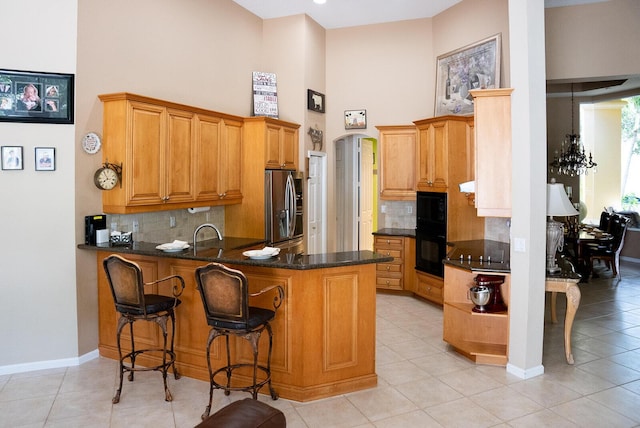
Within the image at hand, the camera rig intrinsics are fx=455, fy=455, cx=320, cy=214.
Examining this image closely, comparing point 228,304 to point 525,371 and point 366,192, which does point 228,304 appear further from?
point 366,192

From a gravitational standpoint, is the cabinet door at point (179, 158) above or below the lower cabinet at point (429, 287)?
above

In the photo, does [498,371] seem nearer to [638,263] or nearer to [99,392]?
[99,392]

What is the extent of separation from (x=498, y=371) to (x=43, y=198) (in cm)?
439

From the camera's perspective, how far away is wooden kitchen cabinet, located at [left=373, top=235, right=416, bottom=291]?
671 cm

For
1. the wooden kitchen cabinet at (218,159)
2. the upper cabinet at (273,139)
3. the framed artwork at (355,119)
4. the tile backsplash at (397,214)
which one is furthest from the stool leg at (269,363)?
the framed artwork at (355,119)

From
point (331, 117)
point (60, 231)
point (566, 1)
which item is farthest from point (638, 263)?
point (60, 231)

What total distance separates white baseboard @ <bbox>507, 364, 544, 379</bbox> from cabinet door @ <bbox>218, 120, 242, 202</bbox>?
12.1ft

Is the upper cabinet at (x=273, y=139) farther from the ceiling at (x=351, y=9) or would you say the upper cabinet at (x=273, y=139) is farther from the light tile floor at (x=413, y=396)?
the light tile floor at (x=413, y=396)

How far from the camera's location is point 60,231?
13.7 feet

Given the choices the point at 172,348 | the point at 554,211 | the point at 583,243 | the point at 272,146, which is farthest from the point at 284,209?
the point at 583,243

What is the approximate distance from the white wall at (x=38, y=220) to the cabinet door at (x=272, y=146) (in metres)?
2.39

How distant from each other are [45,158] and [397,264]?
15.5 feet

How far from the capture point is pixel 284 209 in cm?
625

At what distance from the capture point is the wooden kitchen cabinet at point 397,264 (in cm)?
671
